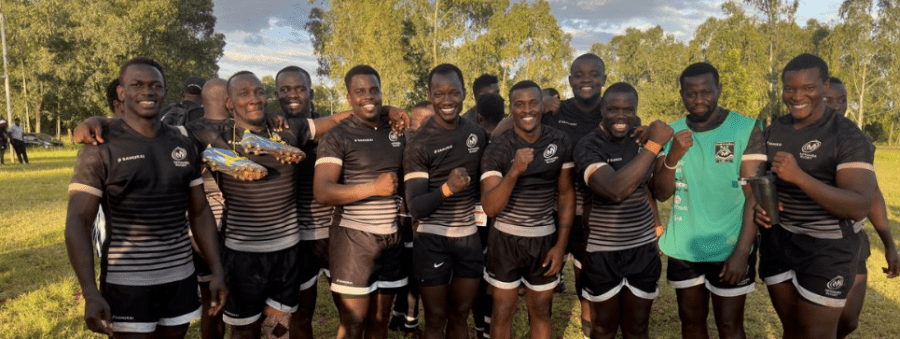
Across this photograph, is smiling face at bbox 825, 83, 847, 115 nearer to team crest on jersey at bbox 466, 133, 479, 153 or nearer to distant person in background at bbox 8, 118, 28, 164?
team crest on jersey at bbox 466, 133, 479, 153

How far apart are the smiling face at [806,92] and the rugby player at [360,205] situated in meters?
2.99

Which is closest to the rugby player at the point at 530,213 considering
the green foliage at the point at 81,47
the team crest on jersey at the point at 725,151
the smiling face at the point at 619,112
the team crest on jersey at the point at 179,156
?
the smiling face at the point at 619,112

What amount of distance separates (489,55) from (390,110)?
30975mm

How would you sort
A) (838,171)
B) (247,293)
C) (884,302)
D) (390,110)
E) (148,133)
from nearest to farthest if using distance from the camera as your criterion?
1. (148,133)
2. (838,171)
3. (247,293)
4. (390,110)
5. (884,302)

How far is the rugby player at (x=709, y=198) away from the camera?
411 centimetres

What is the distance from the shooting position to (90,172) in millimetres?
3059

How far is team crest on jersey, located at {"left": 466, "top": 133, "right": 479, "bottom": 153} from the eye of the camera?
4281 millimetres

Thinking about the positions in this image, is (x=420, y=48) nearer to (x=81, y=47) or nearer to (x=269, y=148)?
(x=81, y=47)

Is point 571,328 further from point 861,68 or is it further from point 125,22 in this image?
point 861,68

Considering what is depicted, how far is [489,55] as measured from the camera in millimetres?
34406

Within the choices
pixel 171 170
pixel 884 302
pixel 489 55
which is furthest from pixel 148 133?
pixel 489 55

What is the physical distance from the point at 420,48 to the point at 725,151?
1313 inches

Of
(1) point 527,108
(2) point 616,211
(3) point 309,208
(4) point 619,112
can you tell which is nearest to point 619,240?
(2) point 616,211

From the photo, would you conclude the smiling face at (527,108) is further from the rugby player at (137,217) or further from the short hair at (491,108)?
the rugby player at (137,217)
